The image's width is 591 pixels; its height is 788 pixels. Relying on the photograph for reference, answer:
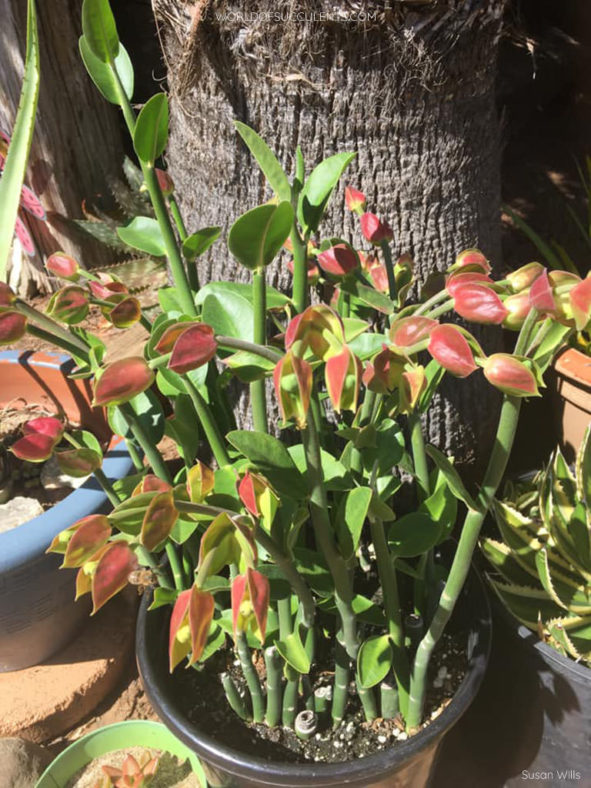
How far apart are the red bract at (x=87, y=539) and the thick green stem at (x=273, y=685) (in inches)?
13.7

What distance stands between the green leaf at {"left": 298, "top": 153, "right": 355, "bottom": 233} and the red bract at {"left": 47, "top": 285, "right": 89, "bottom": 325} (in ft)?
0.68

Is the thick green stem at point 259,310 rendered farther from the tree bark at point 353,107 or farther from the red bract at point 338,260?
the tree bark at point 353,107

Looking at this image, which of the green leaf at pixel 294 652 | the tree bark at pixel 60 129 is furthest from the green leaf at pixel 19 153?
the tree bark at pixel 60 129

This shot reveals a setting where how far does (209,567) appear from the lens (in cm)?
49

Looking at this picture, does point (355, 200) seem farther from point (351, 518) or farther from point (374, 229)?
point (351, 518)

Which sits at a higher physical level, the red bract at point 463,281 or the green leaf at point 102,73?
the green leaf at point 102,73


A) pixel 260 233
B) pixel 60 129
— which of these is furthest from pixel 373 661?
pixel 60 129

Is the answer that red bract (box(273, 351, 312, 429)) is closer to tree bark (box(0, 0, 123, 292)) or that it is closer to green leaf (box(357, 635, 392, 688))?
green leaf (box(357, 635, 392, 688))

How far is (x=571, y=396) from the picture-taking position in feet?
3.96

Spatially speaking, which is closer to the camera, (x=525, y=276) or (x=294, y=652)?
(x=525, y=276)

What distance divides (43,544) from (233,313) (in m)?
0.52

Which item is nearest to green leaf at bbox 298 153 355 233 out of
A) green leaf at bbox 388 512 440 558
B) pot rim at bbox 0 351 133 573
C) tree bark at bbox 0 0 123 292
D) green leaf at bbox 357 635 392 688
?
green leaf at bbox 388 512 440 558

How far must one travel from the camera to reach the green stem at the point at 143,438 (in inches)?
27.4

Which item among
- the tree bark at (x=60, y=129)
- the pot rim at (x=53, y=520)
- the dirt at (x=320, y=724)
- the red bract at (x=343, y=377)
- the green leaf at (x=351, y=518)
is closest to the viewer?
the red bract at (x=343, y=377)
